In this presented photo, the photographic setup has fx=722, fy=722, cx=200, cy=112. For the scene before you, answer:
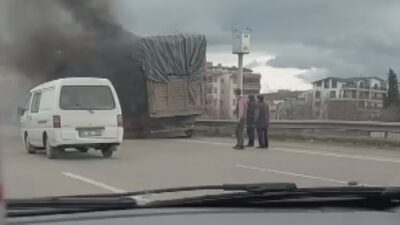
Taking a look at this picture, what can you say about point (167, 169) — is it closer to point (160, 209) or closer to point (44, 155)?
point (44, 155)

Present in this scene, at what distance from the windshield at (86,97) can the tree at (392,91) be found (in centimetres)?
375

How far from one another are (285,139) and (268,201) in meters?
14.7

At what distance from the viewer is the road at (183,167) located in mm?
7648

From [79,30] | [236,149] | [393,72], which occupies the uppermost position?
[79,30]

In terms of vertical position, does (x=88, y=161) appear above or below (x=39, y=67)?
below

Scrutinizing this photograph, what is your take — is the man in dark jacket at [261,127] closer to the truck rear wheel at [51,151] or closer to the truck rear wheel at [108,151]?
the truck rear wheel at [108,151]

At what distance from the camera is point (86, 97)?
9391mm

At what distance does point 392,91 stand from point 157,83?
8.02 m

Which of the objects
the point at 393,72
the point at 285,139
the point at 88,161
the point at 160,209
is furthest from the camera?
the point at 285,139

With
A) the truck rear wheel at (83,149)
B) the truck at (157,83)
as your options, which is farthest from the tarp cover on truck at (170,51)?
the truck rear wheel at (83,149)

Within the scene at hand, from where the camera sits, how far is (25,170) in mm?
8891

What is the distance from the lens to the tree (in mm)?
4305

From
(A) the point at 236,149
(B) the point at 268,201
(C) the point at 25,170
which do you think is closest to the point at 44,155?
(C) the point at 25,170

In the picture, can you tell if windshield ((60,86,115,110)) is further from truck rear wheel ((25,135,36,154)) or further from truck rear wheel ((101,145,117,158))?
truck rear wheel ((101,145,117,158))
